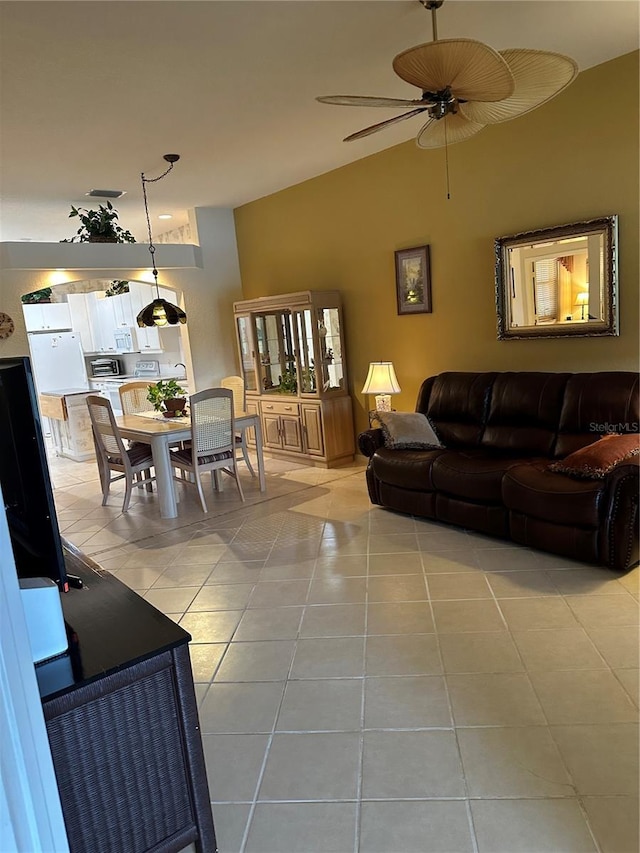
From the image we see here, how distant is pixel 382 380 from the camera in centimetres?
505

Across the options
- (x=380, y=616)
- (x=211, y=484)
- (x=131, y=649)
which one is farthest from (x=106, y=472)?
(x=131, y=649)

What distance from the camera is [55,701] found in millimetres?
1258

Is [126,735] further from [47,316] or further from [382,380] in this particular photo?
[47,316]

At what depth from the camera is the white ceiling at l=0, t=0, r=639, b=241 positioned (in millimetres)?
2676

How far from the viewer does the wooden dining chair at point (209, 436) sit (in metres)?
4.64

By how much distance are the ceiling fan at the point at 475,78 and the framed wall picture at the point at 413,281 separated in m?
2.25

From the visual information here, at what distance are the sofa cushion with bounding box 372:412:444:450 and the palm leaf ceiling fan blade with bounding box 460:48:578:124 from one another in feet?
7.16

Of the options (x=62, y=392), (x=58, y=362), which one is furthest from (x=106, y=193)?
(x=58, y=362)

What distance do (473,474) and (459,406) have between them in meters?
0.91

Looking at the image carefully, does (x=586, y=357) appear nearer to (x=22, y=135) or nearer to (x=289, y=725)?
(x=289, y=725)

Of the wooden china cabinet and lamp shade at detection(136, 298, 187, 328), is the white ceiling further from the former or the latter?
the wooden china cabinet

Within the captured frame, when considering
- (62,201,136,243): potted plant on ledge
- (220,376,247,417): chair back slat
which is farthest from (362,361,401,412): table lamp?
(62,201,136,243): potted plant on ledge

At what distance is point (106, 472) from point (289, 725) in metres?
3.61

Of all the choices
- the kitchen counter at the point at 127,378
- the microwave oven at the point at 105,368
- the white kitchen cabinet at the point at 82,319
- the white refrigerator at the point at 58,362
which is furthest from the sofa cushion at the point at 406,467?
the white kitchen cabinet at the point at 82,319
